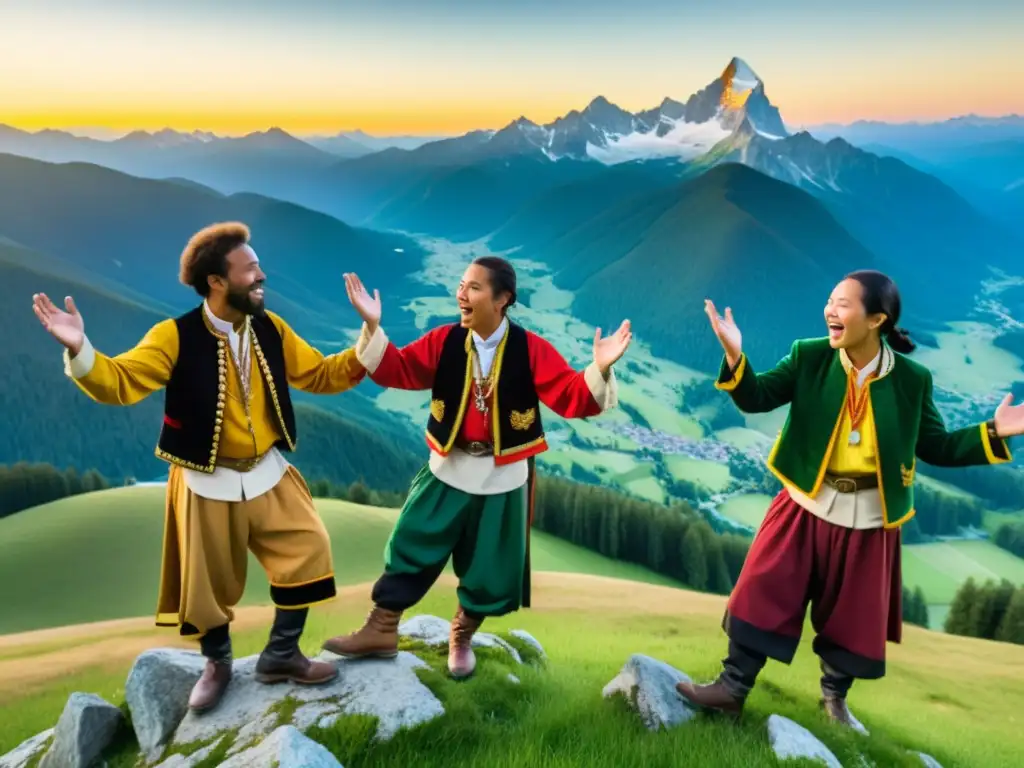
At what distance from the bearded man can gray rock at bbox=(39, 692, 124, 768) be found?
57cm

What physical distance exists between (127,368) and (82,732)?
1.92 metres

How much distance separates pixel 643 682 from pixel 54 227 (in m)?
182

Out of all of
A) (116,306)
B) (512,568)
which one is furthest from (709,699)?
(116,306)

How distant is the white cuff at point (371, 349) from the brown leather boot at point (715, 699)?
7.61ft

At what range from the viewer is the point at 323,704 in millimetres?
3348

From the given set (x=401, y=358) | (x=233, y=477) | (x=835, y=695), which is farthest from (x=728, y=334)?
(x=233, y=477)

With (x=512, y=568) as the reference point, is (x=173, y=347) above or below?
above

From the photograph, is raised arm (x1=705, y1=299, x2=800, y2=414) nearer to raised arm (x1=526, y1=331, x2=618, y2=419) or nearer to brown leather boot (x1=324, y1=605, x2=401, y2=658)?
raised arm (x1=526, y1=331, x2=618, y2=419)

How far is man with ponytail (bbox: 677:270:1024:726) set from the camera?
340 cm

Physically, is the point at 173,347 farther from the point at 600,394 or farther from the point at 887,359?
the point at 887,359

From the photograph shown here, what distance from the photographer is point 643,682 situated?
369 cm

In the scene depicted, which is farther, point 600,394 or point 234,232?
point 600,394

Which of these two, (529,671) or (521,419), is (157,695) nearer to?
(529,671)

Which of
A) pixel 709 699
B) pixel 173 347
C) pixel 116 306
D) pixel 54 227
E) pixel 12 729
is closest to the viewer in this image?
pixel 173 347
